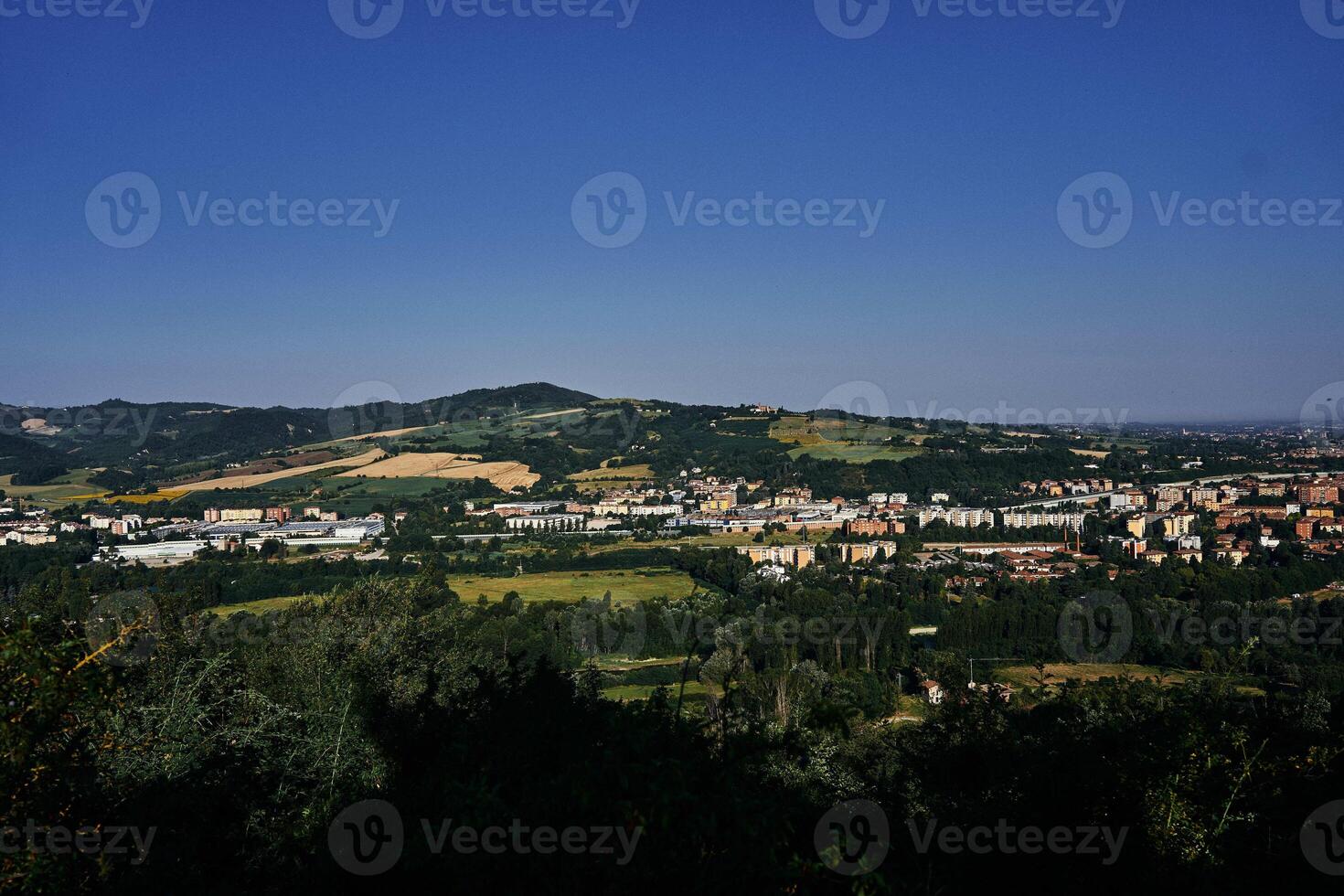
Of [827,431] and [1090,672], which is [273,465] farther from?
[1090,672]

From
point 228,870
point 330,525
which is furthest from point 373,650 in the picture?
point 330,525

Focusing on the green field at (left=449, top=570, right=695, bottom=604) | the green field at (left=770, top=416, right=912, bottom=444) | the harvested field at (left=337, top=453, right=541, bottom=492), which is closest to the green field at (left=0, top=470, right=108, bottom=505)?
the harvested field at (left=337, top=453, right=541, bottom=492)

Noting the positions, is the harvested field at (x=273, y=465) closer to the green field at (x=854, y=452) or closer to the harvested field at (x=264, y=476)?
the harvested field at (x=264, y=476)

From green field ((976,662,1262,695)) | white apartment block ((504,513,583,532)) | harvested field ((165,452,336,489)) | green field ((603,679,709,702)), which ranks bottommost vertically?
green field ((976,662,1262,695))

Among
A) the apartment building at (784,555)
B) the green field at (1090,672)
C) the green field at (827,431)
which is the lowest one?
the green field at (1090,672)

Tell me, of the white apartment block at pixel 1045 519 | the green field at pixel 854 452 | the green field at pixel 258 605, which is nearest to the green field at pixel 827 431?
the green field at pixel 854 452

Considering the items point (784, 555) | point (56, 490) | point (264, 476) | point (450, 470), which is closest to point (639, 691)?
point (784, 555)

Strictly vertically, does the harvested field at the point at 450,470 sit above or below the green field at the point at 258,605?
above

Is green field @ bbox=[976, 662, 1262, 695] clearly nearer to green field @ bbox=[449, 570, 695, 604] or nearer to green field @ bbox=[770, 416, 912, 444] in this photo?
green field @ bbox=[449, 570, 695, 604]

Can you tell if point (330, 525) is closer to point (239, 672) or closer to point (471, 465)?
point (471, 465)
